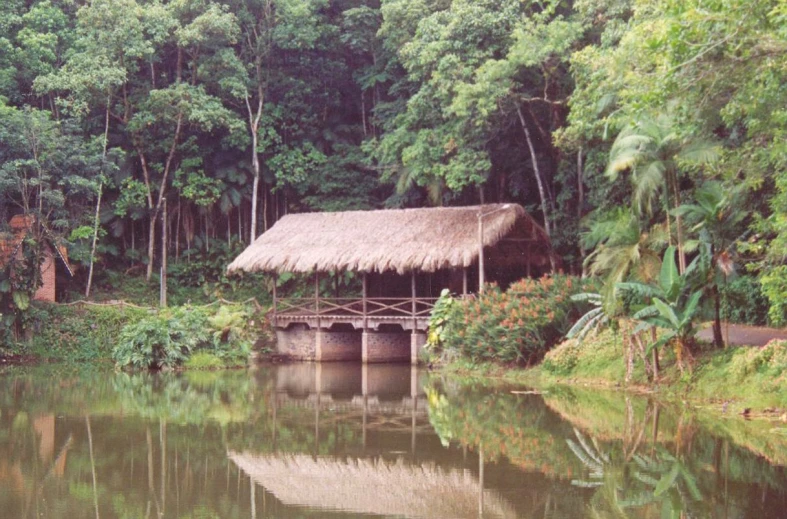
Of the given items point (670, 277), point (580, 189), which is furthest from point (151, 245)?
point (670, 277)

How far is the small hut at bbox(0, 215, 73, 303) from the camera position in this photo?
23.2 metres

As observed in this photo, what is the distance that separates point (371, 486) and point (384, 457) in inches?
57.7

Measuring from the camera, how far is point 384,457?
11.1 meters

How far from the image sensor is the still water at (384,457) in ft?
28.7

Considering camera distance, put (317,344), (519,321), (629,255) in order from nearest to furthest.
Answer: (629,255) → (519,321) → (317,344)

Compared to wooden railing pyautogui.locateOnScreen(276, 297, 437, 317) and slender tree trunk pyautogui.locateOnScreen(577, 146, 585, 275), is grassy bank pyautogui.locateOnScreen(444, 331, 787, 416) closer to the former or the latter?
wooden railing pyautogui.locateOnScreen(276, 297, 437, 317)

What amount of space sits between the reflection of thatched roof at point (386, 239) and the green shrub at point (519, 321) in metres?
2.09

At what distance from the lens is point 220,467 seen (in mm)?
10516

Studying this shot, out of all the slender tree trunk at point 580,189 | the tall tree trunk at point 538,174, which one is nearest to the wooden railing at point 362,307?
the tall tree trunk at point 538,174

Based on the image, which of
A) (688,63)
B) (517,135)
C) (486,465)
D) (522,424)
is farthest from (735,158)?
(517,135)

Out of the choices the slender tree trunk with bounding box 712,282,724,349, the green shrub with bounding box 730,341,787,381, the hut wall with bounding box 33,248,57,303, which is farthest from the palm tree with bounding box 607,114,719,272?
the hut wall with bounding box 33,248,57,303

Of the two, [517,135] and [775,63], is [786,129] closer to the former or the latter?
[775,63]

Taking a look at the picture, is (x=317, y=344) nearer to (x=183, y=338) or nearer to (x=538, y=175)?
(x=183, y=338)

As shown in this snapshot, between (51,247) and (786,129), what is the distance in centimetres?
1910
